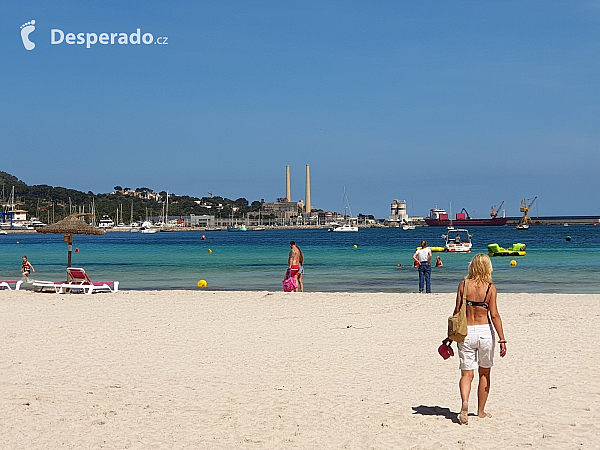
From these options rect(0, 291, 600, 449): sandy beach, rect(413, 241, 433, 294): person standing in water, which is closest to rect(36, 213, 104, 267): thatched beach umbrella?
rect(0, 291, 600, 449): sandy beach

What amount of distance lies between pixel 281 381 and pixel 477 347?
3.04m

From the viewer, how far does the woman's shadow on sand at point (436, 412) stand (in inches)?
274

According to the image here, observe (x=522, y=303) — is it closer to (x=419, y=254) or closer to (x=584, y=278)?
(x=419, y=254)

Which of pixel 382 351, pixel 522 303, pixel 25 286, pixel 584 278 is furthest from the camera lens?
pixel 584 278

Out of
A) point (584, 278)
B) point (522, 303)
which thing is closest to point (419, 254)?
point (522, 303)

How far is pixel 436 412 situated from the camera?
23.4 feet

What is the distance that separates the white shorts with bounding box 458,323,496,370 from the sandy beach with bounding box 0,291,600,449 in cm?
64

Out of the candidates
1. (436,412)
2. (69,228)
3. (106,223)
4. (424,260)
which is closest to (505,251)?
(424,260)

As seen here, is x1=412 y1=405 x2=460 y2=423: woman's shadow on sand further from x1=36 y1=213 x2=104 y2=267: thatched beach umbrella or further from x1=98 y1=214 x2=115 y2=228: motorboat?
x1=98 y1=214 x2=115 y2=228: motorboat

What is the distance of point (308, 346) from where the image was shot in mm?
11188

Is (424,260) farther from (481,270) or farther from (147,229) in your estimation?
(147,229)

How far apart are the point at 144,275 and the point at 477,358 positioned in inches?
1126

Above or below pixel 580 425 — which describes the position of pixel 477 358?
above

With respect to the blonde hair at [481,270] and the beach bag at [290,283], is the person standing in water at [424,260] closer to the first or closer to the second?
the beach bag at [290,283]
